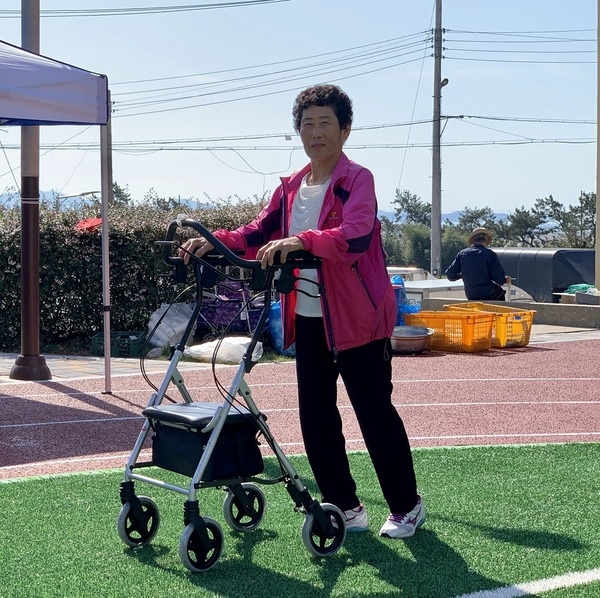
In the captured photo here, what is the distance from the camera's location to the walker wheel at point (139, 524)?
14.4ft

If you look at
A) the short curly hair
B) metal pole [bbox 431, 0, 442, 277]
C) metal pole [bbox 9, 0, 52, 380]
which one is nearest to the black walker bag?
the short curly hair

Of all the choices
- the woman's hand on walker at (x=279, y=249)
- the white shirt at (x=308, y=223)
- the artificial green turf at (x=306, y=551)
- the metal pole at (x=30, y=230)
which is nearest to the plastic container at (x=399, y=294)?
the metal pole at (x=30, y=230)

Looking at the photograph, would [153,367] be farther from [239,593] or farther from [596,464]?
[239,593]

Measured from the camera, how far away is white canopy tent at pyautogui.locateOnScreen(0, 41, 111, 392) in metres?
7.98

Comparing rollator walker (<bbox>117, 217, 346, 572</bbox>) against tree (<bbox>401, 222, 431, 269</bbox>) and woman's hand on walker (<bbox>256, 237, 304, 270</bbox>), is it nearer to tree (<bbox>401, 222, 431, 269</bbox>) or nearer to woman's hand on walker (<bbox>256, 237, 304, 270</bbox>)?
woman's hand on walker (<bbox>256, 237, 304, 270</bbox>)

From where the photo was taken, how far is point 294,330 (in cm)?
460

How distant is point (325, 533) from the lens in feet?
14.1

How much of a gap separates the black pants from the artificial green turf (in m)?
0.25

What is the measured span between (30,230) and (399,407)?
14.3 feet

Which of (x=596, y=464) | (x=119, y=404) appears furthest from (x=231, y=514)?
(x=119, y=404)

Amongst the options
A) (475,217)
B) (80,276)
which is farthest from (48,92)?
(475,217)

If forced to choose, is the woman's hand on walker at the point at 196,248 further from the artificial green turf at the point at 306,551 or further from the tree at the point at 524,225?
the tree at the point at 524,225

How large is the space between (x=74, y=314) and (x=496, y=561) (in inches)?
400

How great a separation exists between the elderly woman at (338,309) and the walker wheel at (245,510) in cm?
34
